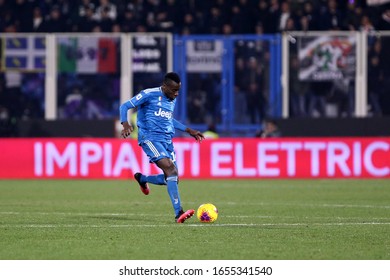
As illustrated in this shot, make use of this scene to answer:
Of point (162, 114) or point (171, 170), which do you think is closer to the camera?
point (171, 170)

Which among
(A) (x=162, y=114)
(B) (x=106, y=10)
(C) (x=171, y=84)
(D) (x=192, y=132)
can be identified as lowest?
(D) (x=192, y=132)

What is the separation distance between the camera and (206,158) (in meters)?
28.1

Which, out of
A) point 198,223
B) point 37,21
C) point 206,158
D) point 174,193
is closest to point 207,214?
point 198,223

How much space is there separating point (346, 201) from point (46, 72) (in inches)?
504

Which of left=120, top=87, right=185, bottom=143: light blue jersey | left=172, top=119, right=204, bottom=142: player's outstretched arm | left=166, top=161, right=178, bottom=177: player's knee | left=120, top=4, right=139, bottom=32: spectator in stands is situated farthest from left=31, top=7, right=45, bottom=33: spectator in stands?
left=166, top=161, right=178, bottom=177: player's knee

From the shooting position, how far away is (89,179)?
28.1 m

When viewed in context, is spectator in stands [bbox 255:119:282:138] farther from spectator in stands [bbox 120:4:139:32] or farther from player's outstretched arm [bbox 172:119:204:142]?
player's outstretched arm [bbox 172:119:204:142]

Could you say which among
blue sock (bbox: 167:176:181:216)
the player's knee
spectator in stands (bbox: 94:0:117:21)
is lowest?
blue sock (bbox: 167:176:181:216)

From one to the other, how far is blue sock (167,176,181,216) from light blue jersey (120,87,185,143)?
2.47ft

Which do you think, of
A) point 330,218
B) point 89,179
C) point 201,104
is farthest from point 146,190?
point 201,104

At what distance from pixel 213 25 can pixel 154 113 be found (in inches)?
577

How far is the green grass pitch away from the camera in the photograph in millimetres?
12211

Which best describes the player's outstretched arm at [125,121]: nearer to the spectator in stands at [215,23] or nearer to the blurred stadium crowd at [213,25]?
the blurred stadium crowd at [213,25]

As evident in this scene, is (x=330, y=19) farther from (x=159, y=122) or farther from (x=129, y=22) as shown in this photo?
(x=159, y=122)
